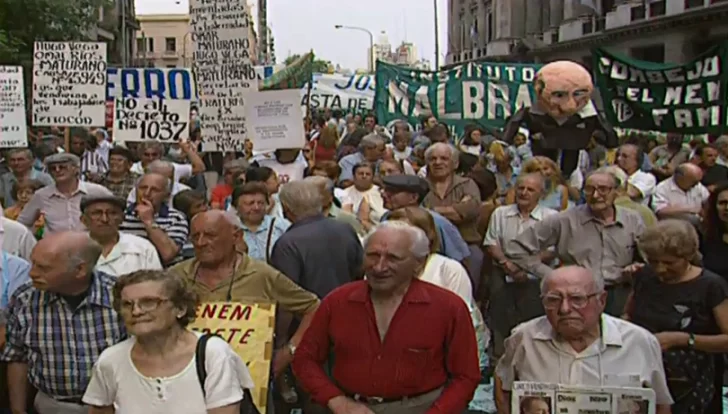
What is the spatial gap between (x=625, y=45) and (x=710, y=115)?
26.8 metres

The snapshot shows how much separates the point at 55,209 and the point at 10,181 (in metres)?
2.87

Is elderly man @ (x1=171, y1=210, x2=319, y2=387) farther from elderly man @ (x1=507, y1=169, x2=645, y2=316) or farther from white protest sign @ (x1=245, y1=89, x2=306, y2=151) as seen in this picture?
white protest sign @ (x1=245, y1=89, x2=306, y2=151)

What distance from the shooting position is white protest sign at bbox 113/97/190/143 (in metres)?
10.3

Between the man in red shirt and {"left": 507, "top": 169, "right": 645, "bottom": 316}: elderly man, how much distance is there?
70.8 inches

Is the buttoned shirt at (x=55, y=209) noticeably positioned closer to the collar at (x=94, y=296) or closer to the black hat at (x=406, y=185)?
the black hat at (x=406, y=185)

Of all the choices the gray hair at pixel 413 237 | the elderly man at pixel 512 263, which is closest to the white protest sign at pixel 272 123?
the elderly man at pixel 512 263

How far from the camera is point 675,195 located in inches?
353

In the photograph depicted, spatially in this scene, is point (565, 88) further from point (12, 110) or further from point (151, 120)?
point (12, 110)

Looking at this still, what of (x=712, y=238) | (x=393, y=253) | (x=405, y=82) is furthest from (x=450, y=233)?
(x=405, y=82)

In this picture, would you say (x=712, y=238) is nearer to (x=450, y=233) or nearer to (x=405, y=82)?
(x=450, y=233)

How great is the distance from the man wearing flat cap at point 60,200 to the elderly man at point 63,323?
A: 2744mm

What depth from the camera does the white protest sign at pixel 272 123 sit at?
9227 millimetres

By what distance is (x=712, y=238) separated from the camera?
18.4ft

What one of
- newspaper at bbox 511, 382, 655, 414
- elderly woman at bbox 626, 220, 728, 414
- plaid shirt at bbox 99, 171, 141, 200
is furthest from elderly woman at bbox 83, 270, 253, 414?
plaid shirt at bbox 99, 171, 141, 200
